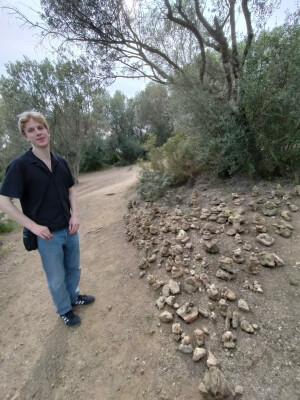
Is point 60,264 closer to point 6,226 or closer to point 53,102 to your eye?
point 6,226

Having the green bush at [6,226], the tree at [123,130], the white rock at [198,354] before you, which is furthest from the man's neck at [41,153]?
the tree at [123,130]

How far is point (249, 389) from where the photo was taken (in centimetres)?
128

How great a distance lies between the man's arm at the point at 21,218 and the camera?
5.05 feet

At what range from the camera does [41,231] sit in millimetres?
1617

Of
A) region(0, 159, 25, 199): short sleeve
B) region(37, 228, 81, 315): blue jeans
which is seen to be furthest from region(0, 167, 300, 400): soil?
region(0, 159, 25, 199): short sleeve

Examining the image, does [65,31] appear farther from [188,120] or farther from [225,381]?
[225,381]

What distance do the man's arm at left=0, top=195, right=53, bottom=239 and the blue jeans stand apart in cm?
15

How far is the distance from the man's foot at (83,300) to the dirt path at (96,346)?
0.06 m

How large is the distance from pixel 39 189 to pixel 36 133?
0.42m

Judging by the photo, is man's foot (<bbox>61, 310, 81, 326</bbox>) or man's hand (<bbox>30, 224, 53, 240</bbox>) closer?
man's hand (<bbox>30, 224, 53, 240</bbox>)

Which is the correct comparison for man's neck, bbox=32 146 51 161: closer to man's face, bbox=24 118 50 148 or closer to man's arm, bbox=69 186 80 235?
man's face, bbox=24 118 50 148

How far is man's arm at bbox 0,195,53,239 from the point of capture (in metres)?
1.54

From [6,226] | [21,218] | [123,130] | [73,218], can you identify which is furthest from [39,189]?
[123,130]

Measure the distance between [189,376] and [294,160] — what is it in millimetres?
3050
